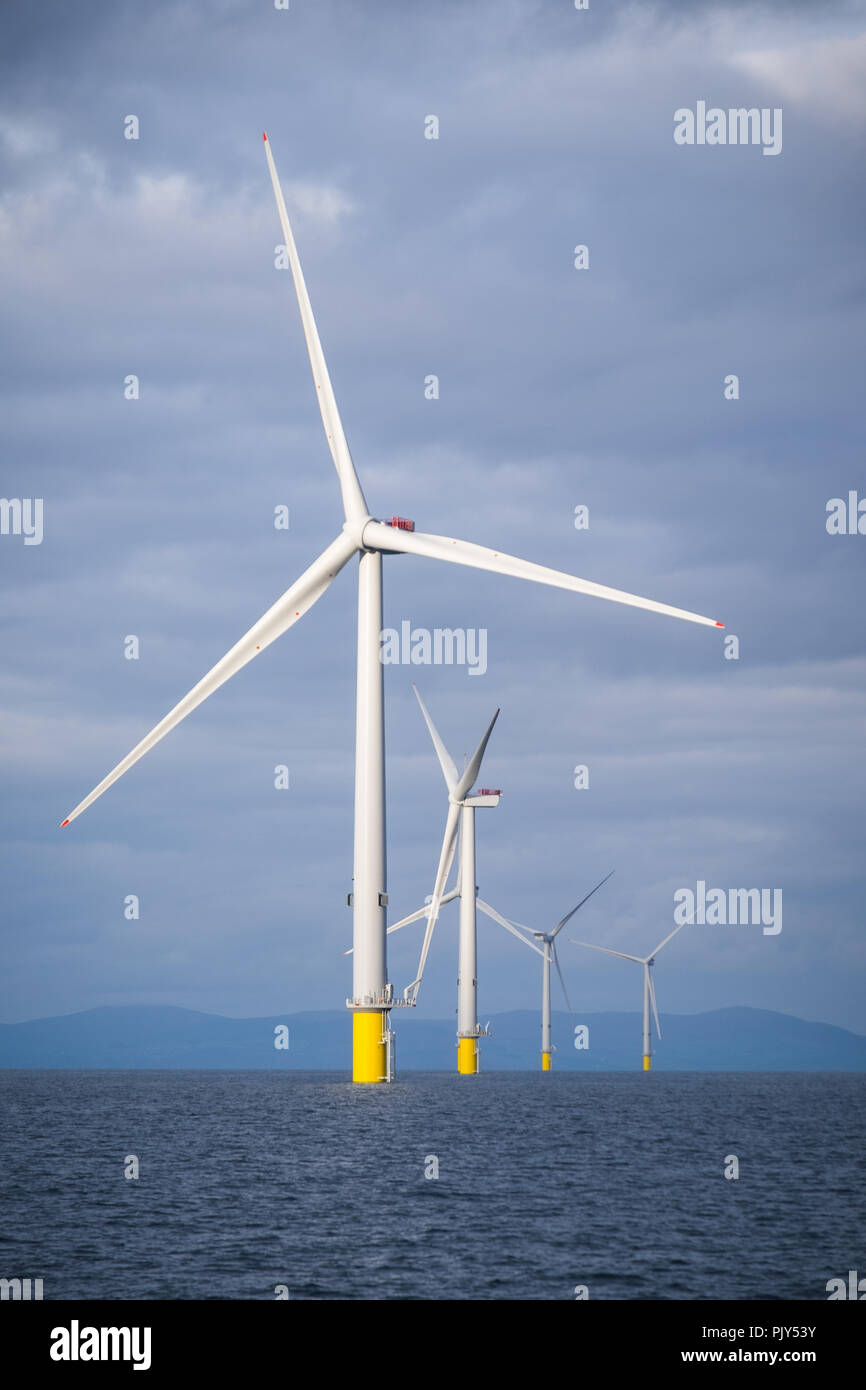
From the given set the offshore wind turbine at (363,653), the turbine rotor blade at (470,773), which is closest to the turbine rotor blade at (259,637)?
the offshore wind turbine at (363,653)

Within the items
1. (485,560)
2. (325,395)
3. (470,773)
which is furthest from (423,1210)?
(470,773)

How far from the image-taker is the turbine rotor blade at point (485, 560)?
7331 centimetres

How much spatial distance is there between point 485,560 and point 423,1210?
46401 millimetres

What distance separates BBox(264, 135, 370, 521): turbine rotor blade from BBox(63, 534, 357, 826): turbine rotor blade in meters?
3.65

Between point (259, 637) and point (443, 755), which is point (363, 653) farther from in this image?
point (443, 755)

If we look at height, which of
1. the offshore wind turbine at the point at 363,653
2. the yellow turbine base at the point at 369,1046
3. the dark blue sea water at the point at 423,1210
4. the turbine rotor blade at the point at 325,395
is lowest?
the dark blue sea water at the point at 423,1210

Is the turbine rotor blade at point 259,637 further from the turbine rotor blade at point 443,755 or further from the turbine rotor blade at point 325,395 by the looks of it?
the turbine rotor blade at point 443,755

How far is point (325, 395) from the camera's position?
104 meters

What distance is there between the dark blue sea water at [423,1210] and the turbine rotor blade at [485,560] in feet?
79.3

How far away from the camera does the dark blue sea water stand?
40.8m

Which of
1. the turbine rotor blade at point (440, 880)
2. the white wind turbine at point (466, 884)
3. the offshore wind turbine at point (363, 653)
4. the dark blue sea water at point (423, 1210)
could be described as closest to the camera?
the dark blue sea water at point (423, 1210)
